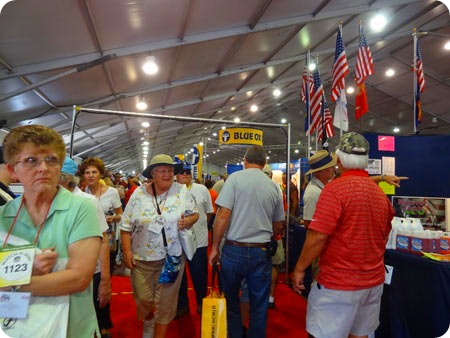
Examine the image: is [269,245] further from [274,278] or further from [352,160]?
[274,278]

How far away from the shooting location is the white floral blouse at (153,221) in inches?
91.0

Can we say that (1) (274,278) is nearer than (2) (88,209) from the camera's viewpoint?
No

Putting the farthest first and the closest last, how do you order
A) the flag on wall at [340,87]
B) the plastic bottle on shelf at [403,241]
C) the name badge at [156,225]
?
the flag on wall at [340,87]
the plastic bottle on shelf at [403,241]
the name badge at [156,225]

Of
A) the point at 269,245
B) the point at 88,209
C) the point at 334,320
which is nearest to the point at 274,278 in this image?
the point at 269,245

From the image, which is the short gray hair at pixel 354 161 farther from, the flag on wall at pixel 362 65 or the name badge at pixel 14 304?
the flag on wall at pixel 362 65

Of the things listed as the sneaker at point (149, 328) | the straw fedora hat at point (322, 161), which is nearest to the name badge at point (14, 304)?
the sneaker at point (149, 328)

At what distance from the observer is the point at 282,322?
328 cm

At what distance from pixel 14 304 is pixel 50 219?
324 millimetres

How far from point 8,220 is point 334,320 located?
1.83m

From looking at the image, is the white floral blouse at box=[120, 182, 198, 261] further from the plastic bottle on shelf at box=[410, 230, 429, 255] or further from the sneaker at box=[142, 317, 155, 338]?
the plastic bottle on shelf at box=[410, 230, 429, 255]

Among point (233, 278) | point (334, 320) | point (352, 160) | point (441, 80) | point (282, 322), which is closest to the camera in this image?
point (334, 320)

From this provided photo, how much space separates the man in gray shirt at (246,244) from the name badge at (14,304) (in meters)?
1.54

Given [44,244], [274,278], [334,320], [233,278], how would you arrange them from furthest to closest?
[274,278] → [233,278] → [334,320] → [44,244]

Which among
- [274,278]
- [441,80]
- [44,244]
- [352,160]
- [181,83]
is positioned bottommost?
[274,278]
